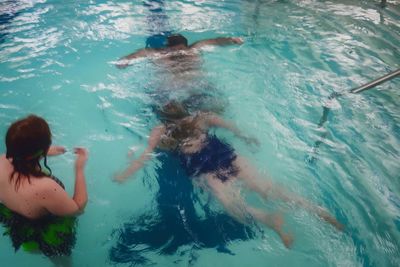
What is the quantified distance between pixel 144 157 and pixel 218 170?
107 cm

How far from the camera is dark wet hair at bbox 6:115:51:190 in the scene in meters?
1.90

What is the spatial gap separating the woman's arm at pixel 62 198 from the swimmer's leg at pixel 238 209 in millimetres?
1634

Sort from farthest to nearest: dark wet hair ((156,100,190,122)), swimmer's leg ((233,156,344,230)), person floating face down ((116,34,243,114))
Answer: person floating face down ((116,34,243,114))
dark wet hair ((156,100,190,122))
swimmer's leg ((233,156,344,230))

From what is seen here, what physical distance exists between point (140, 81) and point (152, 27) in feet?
9.13

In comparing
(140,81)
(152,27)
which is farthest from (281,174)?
(152,27)

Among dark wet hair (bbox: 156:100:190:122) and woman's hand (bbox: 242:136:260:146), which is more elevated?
dark wet hair (bbox: 156:100:190:122)

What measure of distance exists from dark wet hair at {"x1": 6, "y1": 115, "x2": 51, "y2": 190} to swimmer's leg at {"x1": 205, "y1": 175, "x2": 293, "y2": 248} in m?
2.08

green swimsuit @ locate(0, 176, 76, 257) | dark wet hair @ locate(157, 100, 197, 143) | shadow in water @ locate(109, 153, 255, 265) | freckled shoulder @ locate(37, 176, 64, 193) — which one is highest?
freckled shoulder @ locate(37, 176, 64, 193)

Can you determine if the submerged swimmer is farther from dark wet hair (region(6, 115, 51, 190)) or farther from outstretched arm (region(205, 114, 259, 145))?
dark wet hair (region(6, 115, 51, 190))

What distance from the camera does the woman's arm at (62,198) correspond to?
211cm

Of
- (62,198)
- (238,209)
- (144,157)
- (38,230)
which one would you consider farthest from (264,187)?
(38,230)

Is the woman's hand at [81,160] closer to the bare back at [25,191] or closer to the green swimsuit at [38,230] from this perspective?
the green swimsuit at [38,230]

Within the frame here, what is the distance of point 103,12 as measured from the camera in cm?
801

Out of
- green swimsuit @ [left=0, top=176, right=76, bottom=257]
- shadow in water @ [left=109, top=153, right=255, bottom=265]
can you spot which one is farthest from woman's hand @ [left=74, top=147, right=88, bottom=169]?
shadow in water @ [left=109, top=153, right=255, bottom=265]
